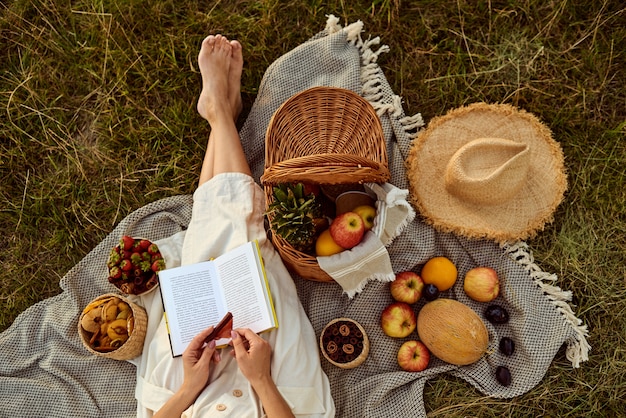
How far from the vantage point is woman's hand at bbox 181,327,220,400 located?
237cm

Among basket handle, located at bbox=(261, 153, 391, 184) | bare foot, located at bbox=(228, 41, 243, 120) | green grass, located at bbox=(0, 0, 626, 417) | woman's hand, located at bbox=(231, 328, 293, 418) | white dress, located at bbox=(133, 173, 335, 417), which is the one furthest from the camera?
bare foot, located at bbox=(228, 41, 243, 120)

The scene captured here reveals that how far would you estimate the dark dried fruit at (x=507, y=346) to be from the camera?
8.89 ft

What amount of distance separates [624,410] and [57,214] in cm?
339

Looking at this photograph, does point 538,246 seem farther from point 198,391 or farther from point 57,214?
point 57,214

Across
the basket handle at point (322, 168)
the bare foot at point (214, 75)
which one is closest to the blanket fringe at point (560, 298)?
the basket handle at point (322, 168)

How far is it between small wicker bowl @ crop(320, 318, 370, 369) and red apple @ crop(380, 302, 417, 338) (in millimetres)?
139

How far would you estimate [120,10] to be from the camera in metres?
3.17

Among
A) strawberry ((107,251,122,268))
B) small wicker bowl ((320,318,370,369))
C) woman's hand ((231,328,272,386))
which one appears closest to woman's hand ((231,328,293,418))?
woman's hand ((231,328,272,386))

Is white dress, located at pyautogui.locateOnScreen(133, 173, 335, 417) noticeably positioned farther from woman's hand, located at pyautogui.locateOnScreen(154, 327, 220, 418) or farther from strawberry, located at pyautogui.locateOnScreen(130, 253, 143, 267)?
strawberry, located at pyautogui.locateOnScreen(130, 253, 143, 267)

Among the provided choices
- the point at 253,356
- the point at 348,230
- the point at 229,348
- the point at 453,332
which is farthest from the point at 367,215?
the point at 229,348

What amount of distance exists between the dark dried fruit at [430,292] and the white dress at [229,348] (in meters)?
0.65

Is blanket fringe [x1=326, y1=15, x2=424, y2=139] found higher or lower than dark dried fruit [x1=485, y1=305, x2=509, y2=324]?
higher

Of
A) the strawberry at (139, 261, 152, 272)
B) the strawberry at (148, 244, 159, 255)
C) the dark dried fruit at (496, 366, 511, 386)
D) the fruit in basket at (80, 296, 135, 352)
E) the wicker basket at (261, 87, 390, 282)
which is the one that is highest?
the wicker basket at (261, 87, 390, 282)

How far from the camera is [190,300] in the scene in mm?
2541
